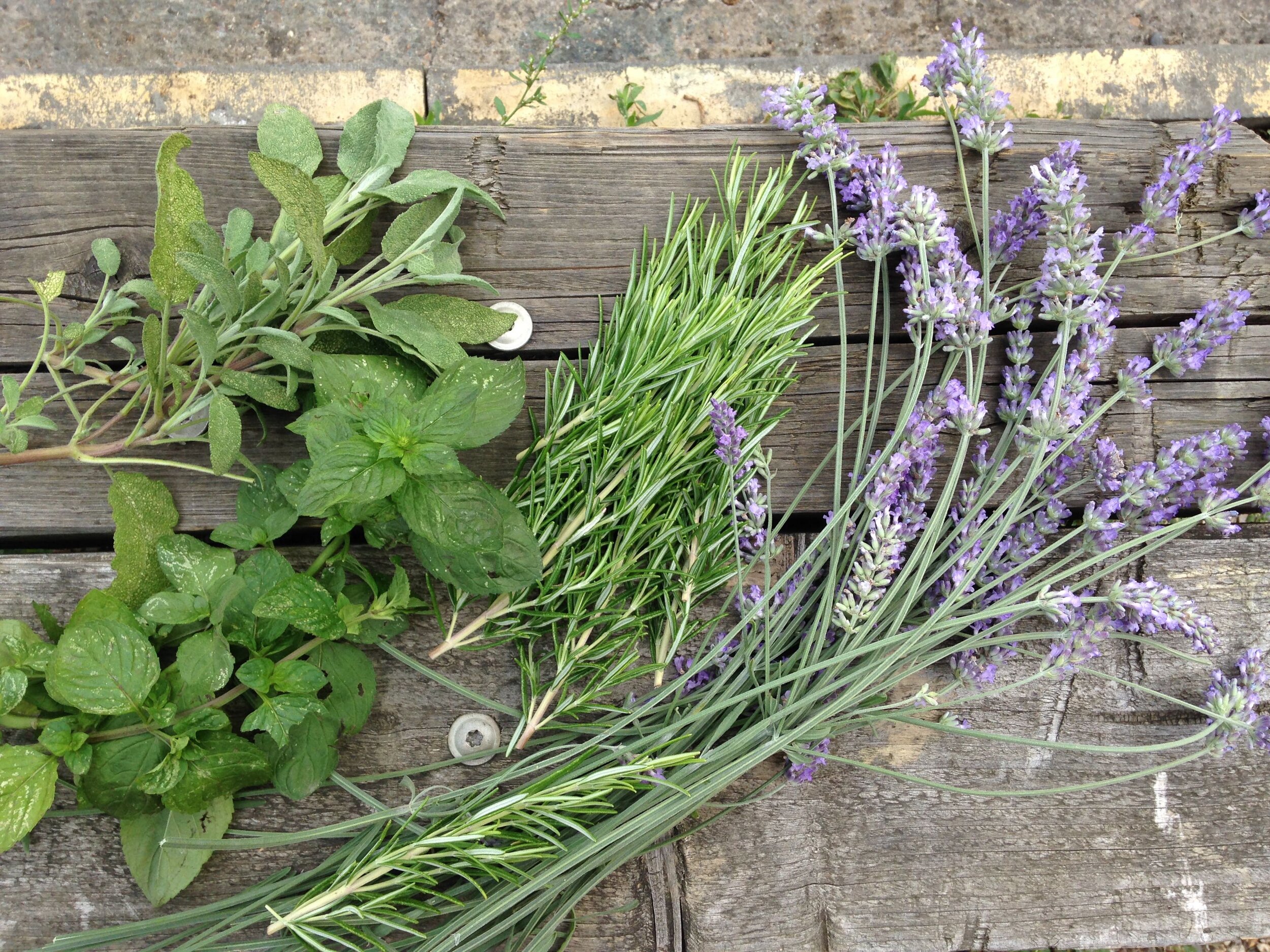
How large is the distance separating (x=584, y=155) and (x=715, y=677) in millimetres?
797

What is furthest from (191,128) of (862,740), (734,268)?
(862,740)

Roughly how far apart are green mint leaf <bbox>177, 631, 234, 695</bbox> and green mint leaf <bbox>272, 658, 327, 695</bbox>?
5 cm

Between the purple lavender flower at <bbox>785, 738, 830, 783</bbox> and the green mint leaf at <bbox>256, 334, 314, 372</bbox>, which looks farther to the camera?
the purple lavender flower at <bbox>785, 738, 830, 783</bbox>

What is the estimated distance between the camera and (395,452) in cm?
89

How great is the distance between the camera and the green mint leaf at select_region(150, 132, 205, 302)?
3.05 ft

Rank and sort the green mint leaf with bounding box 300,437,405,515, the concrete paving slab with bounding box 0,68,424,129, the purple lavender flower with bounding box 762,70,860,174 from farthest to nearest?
1. the concrete paving slab with bounding box 0,68,424,129
2. the purple lavender flower with bounding box 762,70,860,174
3. the green mint leaf with bounding box 300,437,405,515

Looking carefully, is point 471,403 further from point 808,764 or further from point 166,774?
A: point 808,764

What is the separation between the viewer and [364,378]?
997mm

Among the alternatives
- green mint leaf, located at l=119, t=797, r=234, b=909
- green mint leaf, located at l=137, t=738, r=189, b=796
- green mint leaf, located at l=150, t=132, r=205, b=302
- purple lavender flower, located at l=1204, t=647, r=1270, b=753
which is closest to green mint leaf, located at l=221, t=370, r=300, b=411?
green mint leaf, located at l=150, t=132, r=205, b=302

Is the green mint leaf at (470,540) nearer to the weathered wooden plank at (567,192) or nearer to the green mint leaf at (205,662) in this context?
the green mint leaf at (205,662)

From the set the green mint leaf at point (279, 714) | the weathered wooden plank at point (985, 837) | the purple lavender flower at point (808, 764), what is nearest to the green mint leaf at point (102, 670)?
the green mint leaf at point (279, 714)

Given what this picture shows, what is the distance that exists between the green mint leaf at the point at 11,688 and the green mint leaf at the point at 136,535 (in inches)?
5.1

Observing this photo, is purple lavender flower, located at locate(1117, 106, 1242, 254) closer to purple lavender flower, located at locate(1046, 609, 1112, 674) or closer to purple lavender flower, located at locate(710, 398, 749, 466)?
purple lavender flower, located at locate(1046, 609, 1112, 674)

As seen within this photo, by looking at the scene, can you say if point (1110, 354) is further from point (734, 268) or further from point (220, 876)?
point (220, 876)
